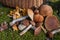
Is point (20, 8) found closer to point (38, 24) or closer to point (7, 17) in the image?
point (7, 17)

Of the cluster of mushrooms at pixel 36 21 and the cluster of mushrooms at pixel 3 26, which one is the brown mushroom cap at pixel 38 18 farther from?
the cluster of mushrooms at pixel 3 26

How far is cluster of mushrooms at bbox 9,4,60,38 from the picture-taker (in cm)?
627

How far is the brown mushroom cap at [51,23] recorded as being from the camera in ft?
21.2

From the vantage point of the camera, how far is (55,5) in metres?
7.95

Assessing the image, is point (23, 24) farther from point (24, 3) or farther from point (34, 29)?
point (24, 3)

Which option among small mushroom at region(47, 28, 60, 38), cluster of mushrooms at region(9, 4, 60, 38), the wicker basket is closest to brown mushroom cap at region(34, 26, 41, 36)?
cluster of mushrooms at region(9, 4, 60, 38)

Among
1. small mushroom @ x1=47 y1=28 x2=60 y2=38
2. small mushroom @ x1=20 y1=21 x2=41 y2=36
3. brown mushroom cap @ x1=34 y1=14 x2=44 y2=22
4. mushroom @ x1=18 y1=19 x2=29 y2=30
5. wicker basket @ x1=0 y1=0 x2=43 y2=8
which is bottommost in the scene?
small mushroom @ x1=47 y1=28 x2=60 y2=38

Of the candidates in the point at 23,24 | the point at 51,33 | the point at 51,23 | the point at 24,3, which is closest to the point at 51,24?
the point at 51,23

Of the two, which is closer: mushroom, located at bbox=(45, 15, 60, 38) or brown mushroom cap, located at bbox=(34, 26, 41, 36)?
brown mushroom cap, located at bbox=(34, 26, 41, 36)

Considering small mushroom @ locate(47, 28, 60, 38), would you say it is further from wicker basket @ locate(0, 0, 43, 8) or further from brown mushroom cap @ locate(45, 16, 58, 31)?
wicker basket @ locate(0, 0, 43, 8)

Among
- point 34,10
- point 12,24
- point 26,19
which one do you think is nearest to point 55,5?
point 34,10

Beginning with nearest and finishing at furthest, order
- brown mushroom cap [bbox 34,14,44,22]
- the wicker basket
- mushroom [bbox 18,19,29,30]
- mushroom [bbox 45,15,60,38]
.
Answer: mushroom [bbox 18,19,29,30] < mushroom [bbox 45,15,60,38] < brown mushroom cap [bbox 34,14,44,22] < the wicker basket

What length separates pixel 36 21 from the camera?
659 centimetres

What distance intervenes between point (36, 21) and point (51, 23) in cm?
51
